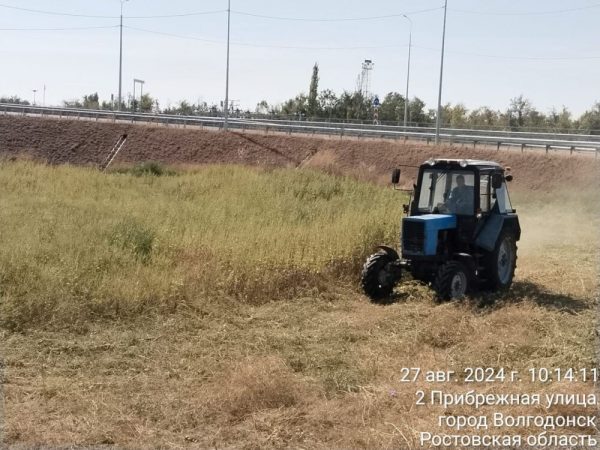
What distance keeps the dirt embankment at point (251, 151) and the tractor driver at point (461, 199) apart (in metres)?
19.2

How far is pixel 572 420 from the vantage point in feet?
19.5

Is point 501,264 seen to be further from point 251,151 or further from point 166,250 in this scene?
point 251,151

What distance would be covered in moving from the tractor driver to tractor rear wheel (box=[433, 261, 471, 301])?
112cm

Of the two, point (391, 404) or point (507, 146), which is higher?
point (507, 146)

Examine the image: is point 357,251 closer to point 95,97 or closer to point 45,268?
point 45,268

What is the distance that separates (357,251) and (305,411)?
6.94 m

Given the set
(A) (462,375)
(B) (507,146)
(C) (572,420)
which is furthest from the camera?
(B) (507,146)

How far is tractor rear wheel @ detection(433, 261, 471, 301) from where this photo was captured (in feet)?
34.5

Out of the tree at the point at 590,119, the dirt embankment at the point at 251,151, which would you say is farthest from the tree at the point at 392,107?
the dirt embankment at the point at 251,151

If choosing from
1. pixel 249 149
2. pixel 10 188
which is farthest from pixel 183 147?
pixel 10 188

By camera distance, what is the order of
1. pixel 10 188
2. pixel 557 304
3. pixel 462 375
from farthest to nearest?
pixel 10 188
pixel 557 304
pixel 462 375

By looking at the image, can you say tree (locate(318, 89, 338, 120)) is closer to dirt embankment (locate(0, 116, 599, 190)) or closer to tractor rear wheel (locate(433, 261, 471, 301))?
dirt embankment (locate(0, 116, 599, 190))

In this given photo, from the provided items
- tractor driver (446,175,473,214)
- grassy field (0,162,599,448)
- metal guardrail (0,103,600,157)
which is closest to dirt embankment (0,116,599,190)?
metal guardrail (0,103,600,157)

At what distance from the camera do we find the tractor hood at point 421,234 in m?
10.8
